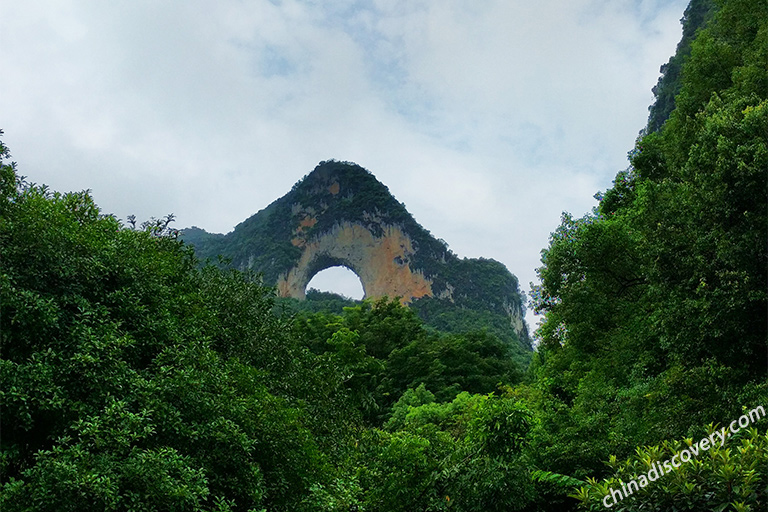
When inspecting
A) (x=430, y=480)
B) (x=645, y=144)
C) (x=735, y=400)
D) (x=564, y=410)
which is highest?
(x=645, y=144)

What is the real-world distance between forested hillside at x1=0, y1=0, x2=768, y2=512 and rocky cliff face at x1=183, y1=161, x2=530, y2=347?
1800 inches

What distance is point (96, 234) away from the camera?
7.70 m

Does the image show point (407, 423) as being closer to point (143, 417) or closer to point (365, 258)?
point (143, 417)

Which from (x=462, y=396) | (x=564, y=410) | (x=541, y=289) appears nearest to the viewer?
(x=564, y=410)

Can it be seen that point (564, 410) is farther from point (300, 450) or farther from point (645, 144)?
point (645, 144)

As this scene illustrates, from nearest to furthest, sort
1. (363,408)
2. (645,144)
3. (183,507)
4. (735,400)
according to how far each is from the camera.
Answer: (183,507) < (735,400) < (645,144) < (363,408)

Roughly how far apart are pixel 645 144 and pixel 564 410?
25.1 ft

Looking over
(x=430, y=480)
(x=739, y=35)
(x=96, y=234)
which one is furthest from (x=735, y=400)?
(x=739, y=35)

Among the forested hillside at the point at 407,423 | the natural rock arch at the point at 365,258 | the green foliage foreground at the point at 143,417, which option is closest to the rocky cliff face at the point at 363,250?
the natural rock arch at the point at 365,258

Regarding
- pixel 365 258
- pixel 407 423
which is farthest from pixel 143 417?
pixel 365 258

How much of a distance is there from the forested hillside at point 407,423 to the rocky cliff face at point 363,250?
45.7 metres

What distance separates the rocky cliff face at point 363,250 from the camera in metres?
58.4

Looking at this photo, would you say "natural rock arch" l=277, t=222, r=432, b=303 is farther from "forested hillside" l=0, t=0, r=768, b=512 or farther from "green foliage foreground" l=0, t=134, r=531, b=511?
"green foliage foreground" l=0, t=134, r=531, b=511

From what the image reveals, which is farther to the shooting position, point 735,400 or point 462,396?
point 462,396
